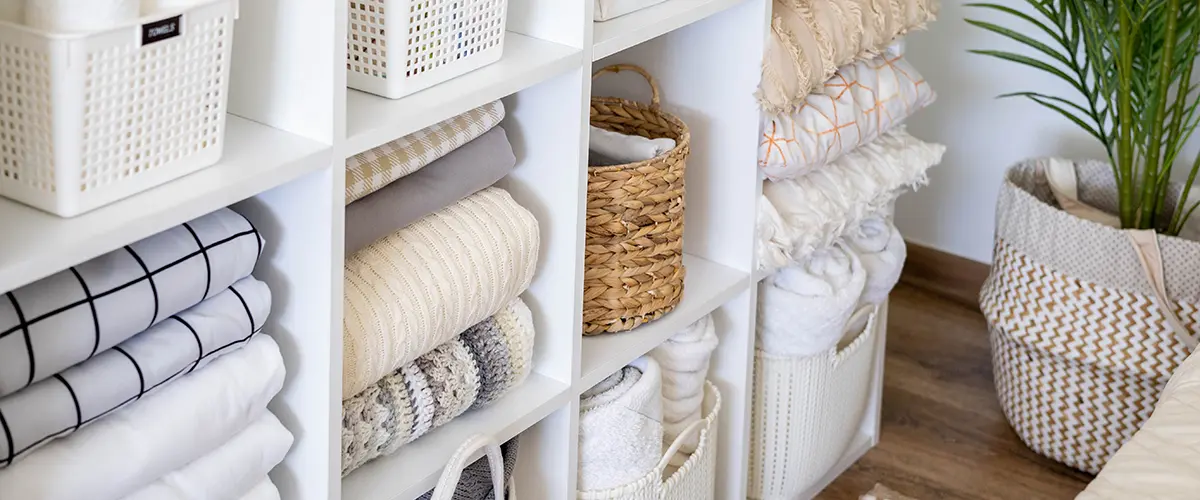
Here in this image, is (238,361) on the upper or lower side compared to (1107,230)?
upper

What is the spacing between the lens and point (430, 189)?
4.22 feet

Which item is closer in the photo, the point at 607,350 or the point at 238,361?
the point at 238,361

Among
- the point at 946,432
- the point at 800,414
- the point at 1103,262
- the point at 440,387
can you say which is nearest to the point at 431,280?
the point at 440,387

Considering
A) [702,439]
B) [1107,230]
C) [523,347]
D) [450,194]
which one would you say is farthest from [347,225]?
[1107,230]

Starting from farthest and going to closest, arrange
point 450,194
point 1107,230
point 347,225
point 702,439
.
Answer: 1. point 1107,230
2. point 702,439
3. point 450,194
4. point 347,225

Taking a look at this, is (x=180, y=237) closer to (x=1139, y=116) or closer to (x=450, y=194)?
(x=450, y=194)

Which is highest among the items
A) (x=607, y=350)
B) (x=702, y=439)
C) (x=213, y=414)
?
(x=213, y=414)

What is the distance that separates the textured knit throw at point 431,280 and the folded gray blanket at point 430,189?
0.06 ft

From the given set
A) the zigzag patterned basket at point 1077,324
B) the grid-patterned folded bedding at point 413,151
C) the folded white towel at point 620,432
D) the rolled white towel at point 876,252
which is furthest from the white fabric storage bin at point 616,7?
the zigzag patterned basket at point 1077,324

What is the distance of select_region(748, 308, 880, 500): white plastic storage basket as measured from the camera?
6.38 ft

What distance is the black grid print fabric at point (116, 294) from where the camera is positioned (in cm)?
92

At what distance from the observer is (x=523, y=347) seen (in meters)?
1.43

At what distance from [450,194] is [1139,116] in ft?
3.95

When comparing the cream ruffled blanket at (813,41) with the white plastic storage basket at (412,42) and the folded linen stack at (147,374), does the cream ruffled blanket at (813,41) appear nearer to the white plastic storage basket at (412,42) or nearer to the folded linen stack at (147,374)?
the white plastic storage basket at (412,42)
